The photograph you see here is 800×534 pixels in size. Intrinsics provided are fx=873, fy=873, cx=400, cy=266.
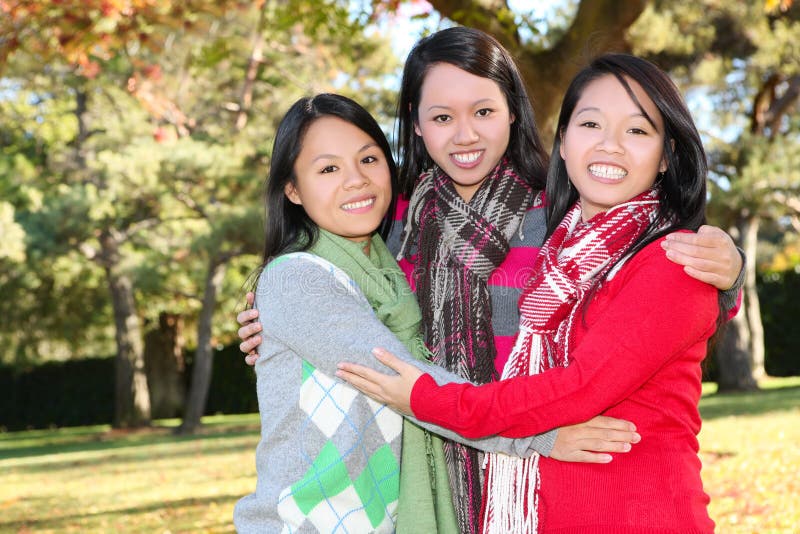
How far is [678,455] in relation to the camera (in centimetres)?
210

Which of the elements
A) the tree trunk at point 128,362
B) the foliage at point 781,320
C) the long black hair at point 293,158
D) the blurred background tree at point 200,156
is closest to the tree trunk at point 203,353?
the blurred background tree at point 200,156

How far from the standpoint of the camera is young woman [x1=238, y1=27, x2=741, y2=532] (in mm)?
2596

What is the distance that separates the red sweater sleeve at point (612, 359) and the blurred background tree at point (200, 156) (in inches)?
296

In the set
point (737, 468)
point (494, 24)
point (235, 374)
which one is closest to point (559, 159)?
point (494, 24)

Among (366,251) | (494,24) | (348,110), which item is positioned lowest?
(366,251)

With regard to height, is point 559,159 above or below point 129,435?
above

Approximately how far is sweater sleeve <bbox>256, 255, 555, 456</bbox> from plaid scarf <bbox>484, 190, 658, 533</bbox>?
126 millimetres

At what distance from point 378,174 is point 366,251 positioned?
0.25 metres

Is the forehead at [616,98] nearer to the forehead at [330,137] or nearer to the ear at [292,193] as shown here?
the forehead at [330,137]

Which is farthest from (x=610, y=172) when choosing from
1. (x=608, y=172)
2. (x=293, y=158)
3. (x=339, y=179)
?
(x=293, y=158)

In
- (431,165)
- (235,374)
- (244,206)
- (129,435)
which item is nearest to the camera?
(431,165)

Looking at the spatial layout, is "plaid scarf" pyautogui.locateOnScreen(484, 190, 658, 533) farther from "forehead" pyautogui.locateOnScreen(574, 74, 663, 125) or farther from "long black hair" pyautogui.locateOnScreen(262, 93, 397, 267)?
"long black hair" pyautogui.locateOnScreen(262, 93, 397, 267)

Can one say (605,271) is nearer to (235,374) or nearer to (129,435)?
(129,435)

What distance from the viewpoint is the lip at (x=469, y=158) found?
9.08ft
